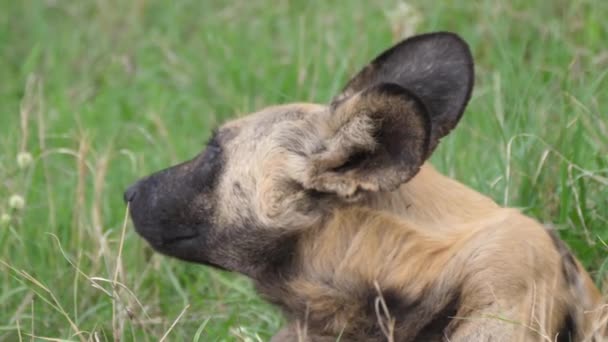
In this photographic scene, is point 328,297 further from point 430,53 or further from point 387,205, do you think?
point 430,53

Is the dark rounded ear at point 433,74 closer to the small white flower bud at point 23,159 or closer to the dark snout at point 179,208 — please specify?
the dark snout at point 179,208

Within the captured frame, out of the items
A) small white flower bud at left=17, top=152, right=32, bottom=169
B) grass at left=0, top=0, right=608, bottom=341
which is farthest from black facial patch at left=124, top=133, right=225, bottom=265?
small white flower bud at left=17, top=152, right=32, bottom=169

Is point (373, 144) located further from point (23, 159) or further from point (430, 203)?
point (23, 159)

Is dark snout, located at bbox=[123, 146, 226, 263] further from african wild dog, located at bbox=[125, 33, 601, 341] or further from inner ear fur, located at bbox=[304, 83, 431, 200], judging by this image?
inner ear fur, located at bbox=[304, 83, 431, 200]

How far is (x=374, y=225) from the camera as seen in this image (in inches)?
132

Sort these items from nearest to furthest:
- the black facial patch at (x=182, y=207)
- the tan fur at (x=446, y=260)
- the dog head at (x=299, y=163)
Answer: the tan fur at (x=446, y=260) → the dog head at (x=299, y=163) → the black facial patch at (x=182, y=207)

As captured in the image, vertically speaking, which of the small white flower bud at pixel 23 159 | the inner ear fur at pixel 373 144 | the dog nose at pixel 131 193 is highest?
the inner ear fur at pixel 373 144

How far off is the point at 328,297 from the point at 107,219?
179 cm

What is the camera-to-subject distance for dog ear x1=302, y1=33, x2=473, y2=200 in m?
3.19

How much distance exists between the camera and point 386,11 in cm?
603

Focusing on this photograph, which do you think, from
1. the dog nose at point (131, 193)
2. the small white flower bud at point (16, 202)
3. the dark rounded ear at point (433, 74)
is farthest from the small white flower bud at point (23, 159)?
the dark rounded ear at point (433, 74)

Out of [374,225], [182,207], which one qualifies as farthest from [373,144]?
[182,207]

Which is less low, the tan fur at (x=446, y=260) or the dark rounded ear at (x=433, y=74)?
the dark rounded ear at (x=433, y=74)

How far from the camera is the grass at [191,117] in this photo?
4.14 meters
